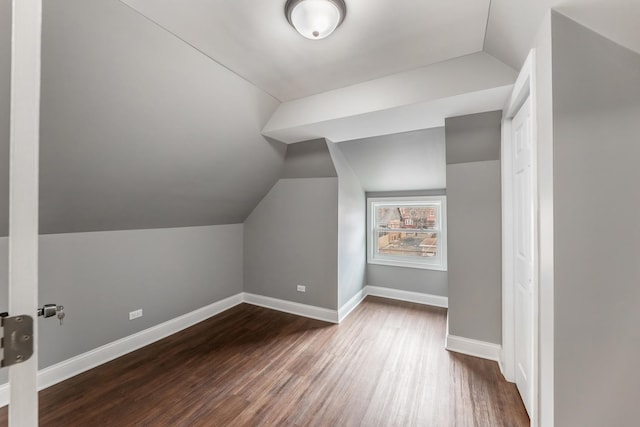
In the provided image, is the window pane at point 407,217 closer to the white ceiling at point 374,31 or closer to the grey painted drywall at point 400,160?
the grey painted drywall at point 400,160

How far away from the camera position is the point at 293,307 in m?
3.52

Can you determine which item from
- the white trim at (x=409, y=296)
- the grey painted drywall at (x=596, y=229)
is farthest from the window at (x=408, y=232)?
the grey painted drywall at (x=596, y=229)

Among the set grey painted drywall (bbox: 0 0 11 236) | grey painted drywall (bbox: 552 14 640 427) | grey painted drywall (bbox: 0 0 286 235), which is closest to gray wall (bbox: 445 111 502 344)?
grey painted drywall (bbox: 552 14 640 427)

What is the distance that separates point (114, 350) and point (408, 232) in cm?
390

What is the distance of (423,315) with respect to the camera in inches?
134

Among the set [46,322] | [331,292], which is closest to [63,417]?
A: [46,322]

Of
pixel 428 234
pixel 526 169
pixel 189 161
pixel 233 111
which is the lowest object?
pixel 428 234

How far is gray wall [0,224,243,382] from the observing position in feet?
6.86

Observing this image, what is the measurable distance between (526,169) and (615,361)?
1172mm

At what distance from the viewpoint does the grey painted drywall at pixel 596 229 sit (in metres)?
1.09

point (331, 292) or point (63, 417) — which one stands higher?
point (331, 292)

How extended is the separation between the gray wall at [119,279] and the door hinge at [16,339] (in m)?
1.90

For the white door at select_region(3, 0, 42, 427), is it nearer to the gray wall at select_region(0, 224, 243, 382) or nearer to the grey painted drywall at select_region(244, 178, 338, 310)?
the gray wall at select_region(0, 224, 243, 382)

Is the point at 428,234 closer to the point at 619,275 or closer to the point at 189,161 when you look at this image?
the point at 619,275
